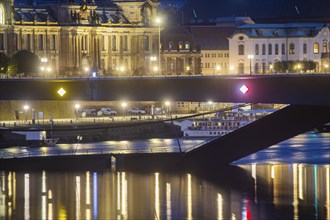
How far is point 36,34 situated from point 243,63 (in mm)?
17349

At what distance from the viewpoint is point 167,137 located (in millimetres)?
88125

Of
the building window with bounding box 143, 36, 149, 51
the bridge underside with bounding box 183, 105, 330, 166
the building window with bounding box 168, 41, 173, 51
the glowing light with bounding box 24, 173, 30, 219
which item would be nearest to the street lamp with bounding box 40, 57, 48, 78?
the building window with bounding box 143, 36, 149, 51

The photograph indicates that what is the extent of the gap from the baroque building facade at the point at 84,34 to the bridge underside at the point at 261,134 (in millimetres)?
39192

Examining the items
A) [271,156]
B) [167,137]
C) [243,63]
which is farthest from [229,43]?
[271,156]

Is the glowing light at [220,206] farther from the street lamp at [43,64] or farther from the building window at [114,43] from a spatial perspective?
the building window at [114,43]

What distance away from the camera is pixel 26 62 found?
94.5 metres

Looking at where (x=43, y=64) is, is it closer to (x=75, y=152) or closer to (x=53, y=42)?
(x=53, y=42)

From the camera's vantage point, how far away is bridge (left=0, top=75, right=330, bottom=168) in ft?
183

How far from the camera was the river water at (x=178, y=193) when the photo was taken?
46.8 m

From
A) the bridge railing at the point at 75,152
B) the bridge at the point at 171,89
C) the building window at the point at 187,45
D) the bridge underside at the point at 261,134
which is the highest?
the building window at the point at 187,45

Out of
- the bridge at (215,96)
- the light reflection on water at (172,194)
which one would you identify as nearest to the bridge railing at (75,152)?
the bridge at (215,96)

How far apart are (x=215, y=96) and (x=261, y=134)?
2799 millimetres

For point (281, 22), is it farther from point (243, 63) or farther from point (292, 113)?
point (292, 113)

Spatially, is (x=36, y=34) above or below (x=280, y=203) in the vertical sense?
above
